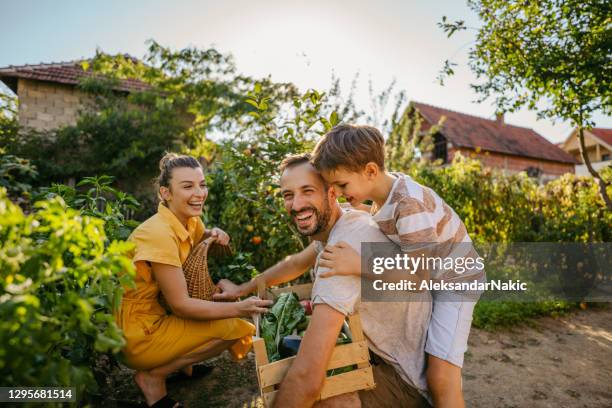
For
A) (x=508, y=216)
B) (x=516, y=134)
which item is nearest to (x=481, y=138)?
(x=516, y=134)

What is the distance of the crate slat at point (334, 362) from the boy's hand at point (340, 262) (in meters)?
0.37

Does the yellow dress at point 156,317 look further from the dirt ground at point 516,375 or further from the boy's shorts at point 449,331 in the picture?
the boy's shorts at point 449,331

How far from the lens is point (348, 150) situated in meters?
2.36

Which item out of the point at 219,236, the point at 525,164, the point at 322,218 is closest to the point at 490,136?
the point at 525,164

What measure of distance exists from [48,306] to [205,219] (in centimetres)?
280

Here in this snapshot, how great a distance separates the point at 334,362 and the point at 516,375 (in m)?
2.81

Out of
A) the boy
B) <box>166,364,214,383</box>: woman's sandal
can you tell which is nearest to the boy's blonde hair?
the boy

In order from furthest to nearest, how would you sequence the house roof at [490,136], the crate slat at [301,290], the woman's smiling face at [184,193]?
the house roof at [490,136] < the crate slat at [301,290] < the woman's smiling face at [184,193]

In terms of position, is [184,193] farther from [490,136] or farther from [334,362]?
[490,136]

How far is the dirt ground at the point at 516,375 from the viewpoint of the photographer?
10.1 feet

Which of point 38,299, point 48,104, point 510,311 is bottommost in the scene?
point 510,311

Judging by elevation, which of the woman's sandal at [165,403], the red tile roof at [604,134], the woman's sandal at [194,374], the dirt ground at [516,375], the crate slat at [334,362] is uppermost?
the red tile roof at [604,134]

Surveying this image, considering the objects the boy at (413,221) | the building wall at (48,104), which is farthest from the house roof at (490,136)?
the boy at (413,221)

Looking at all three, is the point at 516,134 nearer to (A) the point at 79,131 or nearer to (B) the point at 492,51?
(B) the point at 492,51
